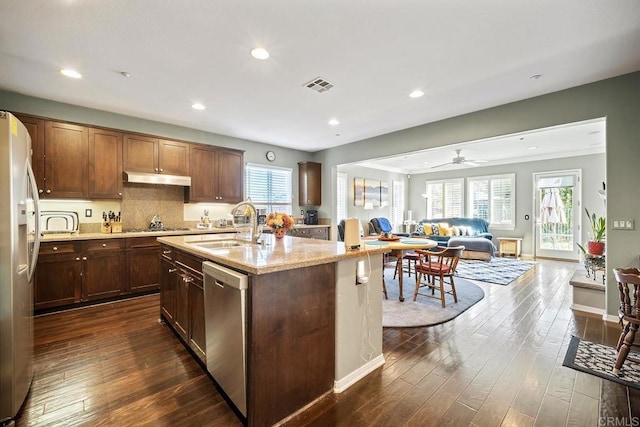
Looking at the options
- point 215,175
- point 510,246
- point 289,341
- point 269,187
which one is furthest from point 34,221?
point 510,246

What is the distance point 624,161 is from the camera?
3.05m

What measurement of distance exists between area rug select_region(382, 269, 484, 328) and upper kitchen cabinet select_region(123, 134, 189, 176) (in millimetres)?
3923

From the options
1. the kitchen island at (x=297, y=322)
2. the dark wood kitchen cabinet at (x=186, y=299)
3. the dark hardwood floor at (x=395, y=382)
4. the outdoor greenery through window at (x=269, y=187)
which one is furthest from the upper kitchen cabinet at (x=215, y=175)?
the kitchen island at (x=297, y=322)

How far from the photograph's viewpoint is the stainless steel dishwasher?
1587mm

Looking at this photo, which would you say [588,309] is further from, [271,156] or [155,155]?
[155,155]

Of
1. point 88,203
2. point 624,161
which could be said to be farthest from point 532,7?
point 88,203

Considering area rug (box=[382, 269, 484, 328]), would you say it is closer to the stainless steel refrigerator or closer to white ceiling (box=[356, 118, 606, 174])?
white ceiling (box=[356, 118, 606, 174])

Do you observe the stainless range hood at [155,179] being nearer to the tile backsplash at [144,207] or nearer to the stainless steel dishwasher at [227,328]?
the tile backsplash at [144,207]

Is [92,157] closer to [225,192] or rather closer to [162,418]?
[225,192]

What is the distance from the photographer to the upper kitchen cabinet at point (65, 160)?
3625 mm

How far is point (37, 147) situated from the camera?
3.54 meters

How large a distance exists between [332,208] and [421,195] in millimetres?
4731

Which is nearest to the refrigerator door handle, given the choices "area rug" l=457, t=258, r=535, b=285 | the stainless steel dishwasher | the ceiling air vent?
the stainless steel dishwasher

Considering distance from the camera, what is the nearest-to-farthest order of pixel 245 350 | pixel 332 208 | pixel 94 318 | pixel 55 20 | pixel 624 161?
pixel 245 350, pixel 55 20, pixel 624 161, pixel 94 318, pixel 332 208
